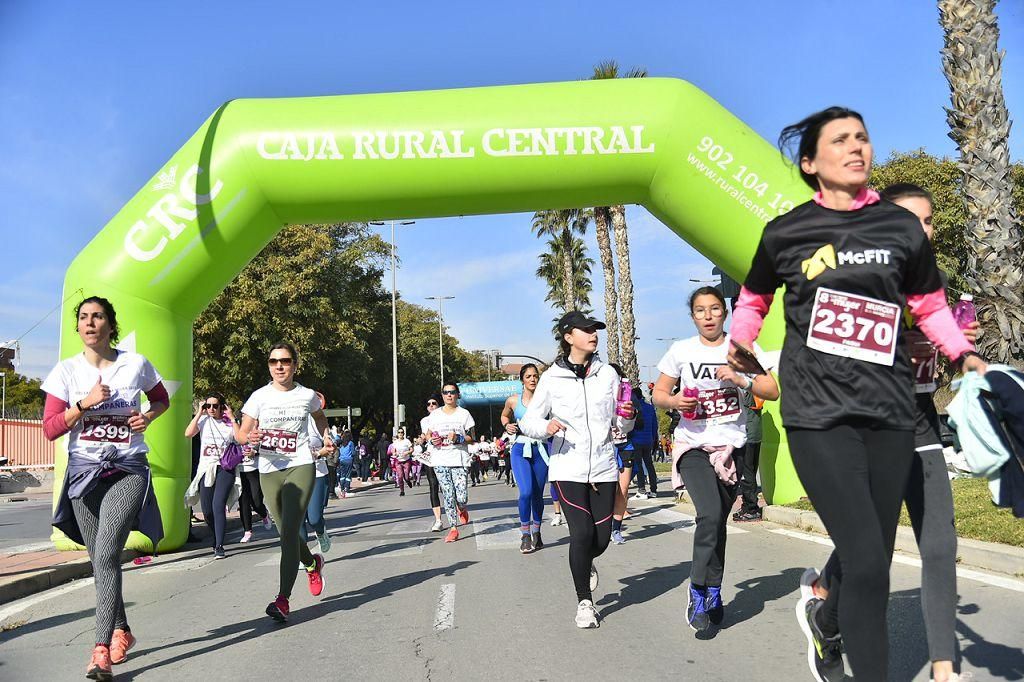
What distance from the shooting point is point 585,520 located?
577 centimetres

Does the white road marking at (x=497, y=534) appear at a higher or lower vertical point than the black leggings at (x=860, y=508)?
lower

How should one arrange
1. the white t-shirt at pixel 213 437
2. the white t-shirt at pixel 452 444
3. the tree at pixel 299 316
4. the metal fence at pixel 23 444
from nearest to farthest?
the white t-shirt at pixel 213 437 → the white t-shirt at pixel 452 444 → the tree at pixel 299 316 → the metal fence at pixel 23 444

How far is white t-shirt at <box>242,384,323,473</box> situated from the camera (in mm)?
6629

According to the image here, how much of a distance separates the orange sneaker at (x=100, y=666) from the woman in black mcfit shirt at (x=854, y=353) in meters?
3.55

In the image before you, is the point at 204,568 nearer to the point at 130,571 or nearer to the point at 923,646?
the point at 130,571

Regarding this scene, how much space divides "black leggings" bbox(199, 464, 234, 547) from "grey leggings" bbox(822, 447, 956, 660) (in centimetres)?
Answer: 806

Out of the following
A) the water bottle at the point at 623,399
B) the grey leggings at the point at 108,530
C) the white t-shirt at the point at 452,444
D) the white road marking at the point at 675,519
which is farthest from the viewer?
the white t-shirt at the point at 452,444

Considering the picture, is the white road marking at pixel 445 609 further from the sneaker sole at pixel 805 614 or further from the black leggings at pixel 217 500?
the black leggings at pixel 217 500

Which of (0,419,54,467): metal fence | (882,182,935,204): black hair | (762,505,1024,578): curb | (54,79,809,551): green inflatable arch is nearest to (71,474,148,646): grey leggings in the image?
(762,505,1024,578): curb

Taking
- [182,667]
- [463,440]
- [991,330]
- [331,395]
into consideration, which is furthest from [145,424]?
[331,395]

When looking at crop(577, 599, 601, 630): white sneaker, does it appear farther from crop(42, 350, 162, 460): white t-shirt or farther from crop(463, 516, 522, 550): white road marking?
crop(463, 516, 522, 550): white road marking

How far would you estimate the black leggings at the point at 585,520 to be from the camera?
5730 mm

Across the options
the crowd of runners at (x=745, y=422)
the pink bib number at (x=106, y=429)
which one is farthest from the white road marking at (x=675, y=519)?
the pink bib number at (x=106, y=429)

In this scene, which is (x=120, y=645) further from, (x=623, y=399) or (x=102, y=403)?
(x=623, y=399)
